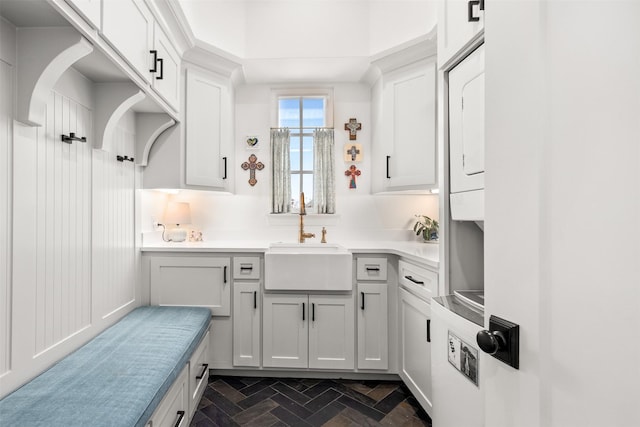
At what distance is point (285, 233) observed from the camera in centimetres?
282

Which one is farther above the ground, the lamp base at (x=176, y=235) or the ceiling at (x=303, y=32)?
the ceiling at (x=303, y=32)

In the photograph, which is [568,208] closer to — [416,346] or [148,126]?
[416,346]

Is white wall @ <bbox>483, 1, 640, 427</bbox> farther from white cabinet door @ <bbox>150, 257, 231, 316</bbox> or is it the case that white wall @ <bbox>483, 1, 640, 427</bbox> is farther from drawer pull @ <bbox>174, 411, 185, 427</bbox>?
white cabinet door @ <bbox>150, 257, 231, 316</bbox>

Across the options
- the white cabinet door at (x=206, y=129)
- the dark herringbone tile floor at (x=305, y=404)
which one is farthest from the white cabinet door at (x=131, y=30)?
the dark herringbone tile floor at (x=305, y=404)

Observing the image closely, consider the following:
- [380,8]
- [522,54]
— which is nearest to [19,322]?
[522,54]

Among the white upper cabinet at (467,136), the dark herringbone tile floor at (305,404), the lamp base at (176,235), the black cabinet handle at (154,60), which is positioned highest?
the black cabinet handle at (154,60)

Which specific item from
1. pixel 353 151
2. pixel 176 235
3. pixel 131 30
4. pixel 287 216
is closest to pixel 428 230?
pixel 353 151

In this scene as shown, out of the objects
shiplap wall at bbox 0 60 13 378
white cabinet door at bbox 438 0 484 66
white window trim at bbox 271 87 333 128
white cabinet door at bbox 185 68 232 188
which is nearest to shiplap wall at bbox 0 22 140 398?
shiplap wall at bbox 0 60 13 378

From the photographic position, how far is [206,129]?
7.79 feet

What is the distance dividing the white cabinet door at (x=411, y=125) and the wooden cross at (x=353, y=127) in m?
0.43

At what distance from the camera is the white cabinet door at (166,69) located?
1.75 metres

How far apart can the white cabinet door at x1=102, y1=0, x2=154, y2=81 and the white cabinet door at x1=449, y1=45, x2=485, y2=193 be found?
4.80 ft

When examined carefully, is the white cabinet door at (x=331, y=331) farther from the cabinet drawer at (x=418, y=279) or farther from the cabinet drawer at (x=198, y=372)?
the cabinet drawer at (x=198, y=372)

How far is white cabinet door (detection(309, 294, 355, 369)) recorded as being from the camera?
220 centimetres
